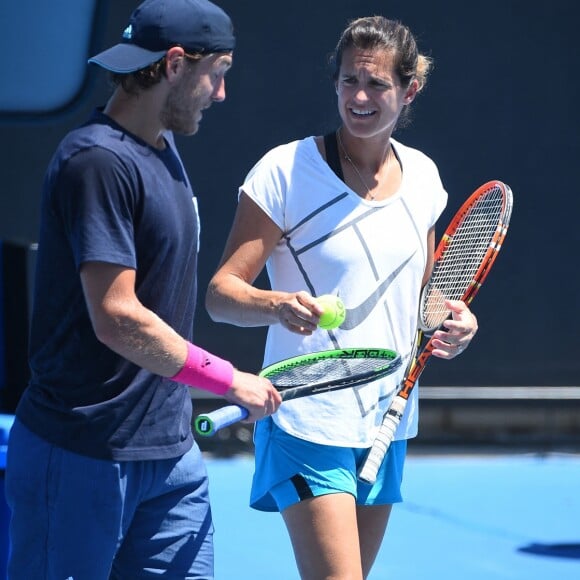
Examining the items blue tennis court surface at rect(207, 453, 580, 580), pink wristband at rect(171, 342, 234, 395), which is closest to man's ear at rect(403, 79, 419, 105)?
pink wristband at rect(171, 342, 234, 395)

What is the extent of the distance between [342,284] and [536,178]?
3545 millimetres

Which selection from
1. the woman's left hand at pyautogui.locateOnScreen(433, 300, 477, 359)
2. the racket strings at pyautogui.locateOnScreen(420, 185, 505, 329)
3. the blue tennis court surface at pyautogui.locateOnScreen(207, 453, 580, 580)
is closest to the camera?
the woman's left hand at pyautogui.locateOnScreen(433, 300, 477, 359)

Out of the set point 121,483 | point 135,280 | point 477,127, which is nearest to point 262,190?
point 135,280

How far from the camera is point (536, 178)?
629 centimetres

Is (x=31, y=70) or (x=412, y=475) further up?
(x=31, y=70)

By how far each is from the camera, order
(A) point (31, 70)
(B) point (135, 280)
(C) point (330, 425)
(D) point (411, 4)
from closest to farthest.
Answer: (B) point (135, 280) → (C) point (330, 425) → (A) point (31, 70) → (D) point (411, 4)

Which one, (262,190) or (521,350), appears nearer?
(262,190)

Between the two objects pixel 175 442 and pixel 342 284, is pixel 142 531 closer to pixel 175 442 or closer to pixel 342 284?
pixel 175 442

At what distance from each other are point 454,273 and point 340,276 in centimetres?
53

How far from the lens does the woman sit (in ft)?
9.57

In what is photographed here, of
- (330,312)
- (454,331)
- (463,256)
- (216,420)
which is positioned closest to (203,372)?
(216,420)

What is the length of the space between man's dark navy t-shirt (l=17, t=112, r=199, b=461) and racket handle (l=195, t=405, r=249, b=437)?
0.27 feet

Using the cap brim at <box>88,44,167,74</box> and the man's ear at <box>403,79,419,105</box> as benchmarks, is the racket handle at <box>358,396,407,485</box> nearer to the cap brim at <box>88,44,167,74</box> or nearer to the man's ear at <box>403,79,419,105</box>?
the man's ear at <box>403,79,419,105</box>

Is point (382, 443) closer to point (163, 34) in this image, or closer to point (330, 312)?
Answer: point (330, 312)
